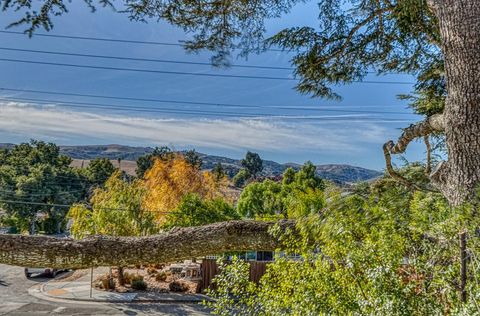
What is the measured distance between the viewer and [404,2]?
3412 mm

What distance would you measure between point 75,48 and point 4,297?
9446mm

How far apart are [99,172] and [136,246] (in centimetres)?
3477

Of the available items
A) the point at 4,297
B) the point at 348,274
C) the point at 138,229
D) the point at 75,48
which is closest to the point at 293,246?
the point at 348,274

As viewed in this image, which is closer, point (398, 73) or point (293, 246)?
point (293, 246)

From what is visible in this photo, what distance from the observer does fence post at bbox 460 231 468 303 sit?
153 cm

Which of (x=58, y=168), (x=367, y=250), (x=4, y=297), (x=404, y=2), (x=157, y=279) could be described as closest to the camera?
(x=367, y=250)

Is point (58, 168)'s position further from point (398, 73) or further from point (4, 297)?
point (398, 73)

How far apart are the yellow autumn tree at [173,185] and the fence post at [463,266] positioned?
48.0 ft

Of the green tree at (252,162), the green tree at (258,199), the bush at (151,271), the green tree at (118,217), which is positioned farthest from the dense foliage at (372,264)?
the green tree at (252,162)

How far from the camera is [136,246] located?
2150 millimetres

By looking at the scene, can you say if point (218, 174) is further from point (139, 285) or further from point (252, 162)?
point (252, 162)

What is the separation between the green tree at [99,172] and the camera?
111 feet

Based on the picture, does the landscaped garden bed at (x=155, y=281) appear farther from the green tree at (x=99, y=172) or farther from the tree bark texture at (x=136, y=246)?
the green tree at (x=99, y=172)

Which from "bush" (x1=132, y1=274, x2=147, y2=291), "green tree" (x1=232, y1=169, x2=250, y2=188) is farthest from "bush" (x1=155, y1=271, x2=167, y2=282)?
"green tree" (x1=232, y1=169, x2=250, y2=188)
